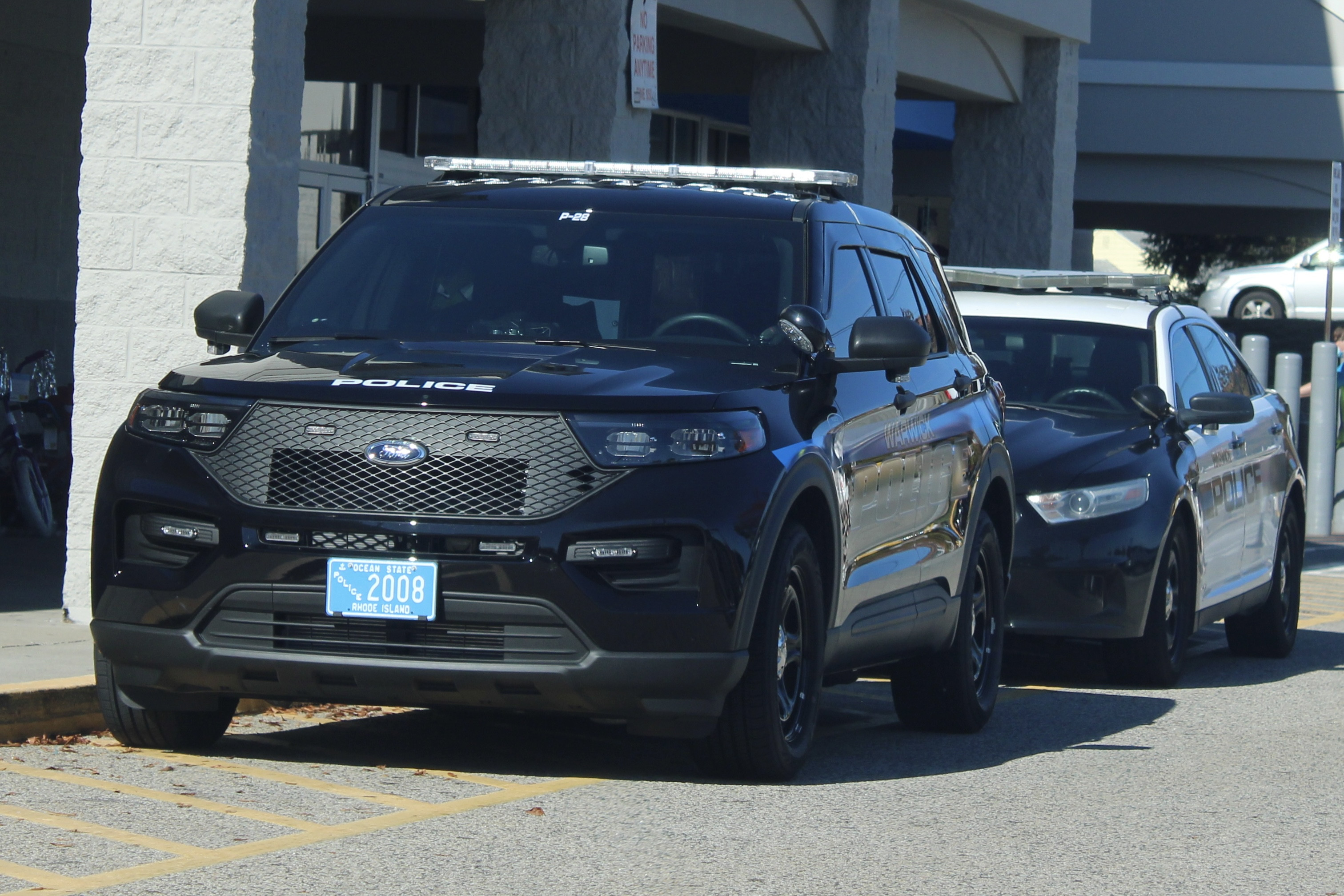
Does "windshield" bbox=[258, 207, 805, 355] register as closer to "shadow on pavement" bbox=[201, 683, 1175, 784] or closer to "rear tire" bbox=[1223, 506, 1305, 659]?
"shadow on pavement" bbox=[201, 683, 1175, 784]

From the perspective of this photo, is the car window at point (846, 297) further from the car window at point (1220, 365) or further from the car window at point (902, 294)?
the car window at point (1220, 365)

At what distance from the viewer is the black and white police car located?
405 inches

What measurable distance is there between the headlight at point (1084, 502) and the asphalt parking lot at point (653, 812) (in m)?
1.22

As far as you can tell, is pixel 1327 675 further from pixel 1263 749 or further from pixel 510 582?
pixel 510 582

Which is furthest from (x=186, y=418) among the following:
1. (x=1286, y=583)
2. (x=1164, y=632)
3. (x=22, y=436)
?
(x=22, y=436)

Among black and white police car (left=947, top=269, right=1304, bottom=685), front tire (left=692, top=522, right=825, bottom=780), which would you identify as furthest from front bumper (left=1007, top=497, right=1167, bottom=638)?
front tire (left=692, top=522, right=825, bottom=780)

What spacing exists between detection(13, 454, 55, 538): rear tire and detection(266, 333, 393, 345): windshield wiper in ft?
24.0

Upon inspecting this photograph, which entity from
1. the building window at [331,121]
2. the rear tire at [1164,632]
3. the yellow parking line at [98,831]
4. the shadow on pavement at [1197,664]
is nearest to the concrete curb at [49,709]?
the yellow parking line at [98,831]

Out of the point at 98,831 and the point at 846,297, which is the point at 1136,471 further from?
the point at 98,831

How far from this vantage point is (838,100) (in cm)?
1814

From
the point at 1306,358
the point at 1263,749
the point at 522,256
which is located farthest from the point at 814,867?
the point at 1306,358

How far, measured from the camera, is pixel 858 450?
25.3 feet

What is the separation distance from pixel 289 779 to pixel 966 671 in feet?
9.66

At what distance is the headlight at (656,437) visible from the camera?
262 inches
